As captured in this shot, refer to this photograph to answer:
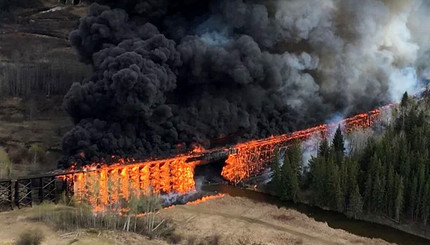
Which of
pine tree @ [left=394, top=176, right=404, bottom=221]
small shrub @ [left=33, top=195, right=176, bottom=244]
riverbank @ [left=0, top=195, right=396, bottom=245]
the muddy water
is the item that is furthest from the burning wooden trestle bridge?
pine tree @ [left=394, top=176, right=404, bottom=221]

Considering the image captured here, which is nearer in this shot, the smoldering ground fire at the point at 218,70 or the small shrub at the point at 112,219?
the small shrub at the point at 112,219

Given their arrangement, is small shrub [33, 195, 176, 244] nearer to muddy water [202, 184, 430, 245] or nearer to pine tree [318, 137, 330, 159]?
muddy water [202, 184, 430, 245]

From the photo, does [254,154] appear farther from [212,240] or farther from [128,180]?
[212,240]

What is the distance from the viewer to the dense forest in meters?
68.5

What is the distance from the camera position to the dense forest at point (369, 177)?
6850 cm

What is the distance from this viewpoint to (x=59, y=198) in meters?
66.6

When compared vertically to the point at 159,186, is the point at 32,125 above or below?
above

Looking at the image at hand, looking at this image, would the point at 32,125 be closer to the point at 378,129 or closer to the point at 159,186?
the point at 159,186

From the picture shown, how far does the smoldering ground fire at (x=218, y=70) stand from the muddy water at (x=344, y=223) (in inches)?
426

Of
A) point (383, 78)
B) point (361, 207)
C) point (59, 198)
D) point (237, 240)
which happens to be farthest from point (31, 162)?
point (383, 78)

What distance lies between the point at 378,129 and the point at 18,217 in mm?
63089

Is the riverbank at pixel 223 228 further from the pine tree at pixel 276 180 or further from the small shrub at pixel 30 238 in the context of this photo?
the pine tree at pixel 276 180

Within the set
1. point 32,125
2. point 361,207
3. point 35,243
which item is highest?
point 32,125

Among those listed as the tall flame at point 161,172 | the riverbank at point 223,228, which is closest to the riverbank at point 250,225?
the riverbank at point 223,228
